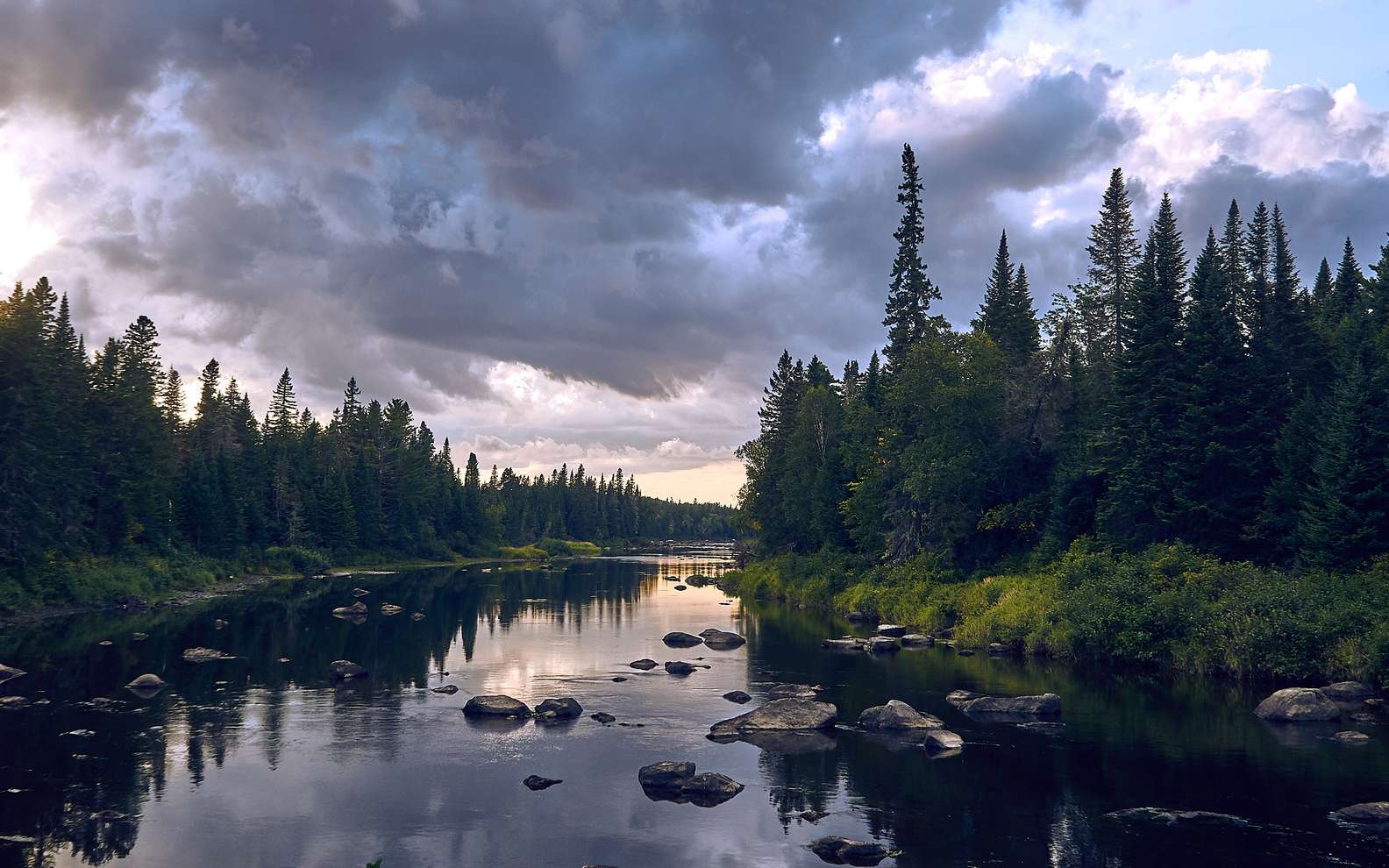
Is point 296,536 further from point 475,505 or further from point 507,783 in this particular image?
point 507,783

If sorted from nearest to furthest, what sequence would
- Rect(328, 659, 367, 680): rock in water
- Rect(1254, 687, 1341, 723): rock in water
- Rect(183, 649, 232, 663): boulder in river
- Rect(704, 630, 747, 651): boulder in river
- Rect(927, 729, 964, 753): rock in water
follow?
Rect(927, 729, 964, 753): rock in water
Rect(1254, 687, 1341, 723): rock in water
Rect(328, 659, 367, 680): rock in water
Rect(183, 649, 232, 663): boulder in river
Rect(704, 630, 747, 651): boulder in river

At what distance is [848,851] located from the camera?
22.5 metres

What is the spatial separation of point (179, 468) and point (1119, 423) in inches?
4123

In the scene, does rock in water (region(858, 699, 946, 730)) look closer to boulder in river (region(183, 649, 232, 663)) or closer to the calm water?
the calm water

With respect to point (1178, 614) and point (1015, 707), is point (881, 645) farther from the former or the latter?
point (1015, 707)

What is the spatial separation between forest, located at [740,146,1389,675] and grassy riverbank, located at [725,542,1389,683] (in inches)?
5.1

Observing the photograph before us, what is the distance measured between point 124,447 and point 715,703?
271 feet

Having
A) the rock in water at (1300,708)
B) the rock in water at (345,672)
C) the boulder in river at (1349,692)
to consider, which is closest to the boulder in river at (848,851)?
the rock in water at (1300,708)

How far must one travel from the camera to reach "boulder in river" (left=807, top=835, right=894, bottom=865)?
22297 mm

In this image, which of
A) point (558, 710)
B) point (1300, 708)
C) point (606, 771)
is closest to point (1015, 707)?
point (1300, 708)

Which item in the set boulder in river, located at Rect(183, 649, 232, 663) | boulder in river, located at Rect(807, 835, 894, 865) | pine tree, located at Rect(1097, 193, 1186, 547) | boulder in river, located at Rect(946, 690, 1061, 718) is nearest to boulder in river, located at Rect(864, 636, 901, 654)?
pine tree, located at Rect(1097, 193, 1186, 547)

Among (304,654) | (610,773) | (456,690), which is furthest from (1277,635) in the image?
(304,654)

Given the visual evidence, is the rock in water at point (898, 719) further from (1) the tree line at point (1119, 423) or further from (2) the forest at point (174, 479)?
(2) the forest at point (174, 479)

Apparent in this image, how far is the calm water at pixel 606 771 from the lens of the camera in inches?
912
